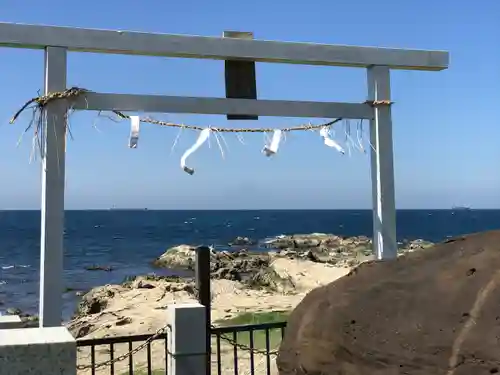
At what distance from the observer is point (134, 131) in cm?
546

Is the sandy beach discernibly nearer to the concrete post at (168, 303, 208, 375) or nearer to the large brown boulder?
the concrete post at (168, 303, 208, 375)

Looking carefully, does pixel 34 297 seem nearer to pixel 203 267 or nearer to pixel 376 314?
pixel 203 267

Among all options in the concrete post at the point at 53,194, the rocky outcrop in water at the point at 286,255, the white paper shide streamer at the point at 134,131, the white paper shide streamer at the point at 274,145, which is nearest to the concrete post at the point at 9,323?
the concrete post at the point at 53,194

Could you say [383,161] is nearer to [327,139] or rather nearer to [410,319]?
[327,139]

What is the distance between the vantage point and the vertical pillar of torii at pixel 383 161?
6.11m

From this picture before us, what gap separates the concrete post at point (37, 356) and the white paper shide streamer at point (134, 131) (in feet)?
8.21

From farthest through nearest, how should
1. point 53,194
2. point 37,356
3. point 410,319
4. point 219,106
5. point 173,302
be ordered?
point 173,302
point 219,106
point 53,194
point 37,356
point 410,319

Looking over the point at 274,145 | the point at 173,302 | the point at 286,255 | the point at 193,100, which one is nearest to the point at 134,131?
the point at 193,100

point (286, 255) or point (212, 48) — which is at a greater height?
point (212, 48)

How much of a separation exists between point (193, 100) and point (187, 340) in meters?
2.09

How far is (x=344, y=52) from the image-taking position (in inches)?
233

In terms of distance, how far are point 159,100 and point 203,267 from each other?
5.03ft

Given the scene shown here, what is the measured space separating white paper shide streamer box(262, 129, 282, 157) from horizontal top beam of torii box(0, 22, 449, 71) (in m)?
0.69

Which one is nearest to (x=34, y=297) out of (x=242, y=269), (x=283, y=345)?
(x=242, y=269)
